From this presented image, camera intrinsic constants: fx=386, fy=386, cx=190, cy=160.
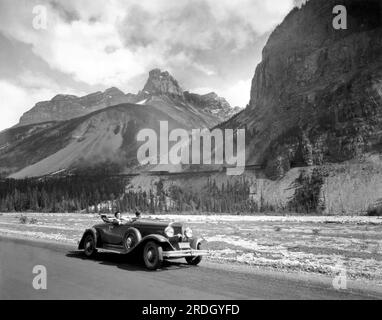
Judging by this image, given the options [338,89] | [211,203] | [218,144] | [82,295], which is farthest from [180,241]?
[218,144]

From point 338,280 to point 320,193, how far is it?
7992cm

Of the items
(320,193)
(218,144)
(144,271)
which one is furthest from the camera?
(218,144)

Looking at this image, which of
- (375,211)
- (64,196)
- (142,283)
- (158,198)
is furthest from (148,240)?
(64,196)

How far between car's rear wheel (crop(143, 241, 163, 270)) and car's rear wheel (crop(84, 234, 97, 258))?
10.6 ft

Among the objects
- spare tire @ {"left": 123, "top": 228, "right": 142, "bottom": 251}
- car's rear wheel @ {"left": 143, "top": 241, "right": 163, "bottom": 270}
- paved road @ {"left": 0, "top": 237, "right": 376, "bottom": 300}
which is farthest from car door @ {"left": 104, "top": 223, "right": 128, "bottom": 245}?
car's rear wheel @ {"left": 143, "top": 241, "right": 163, "bottom": 270}

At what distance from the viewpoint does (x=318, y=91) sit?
11319cm

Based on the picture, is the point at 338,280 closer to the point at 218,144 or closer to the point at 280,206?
the point at 280,206

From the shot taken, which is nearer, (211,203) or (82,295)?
(82,295)

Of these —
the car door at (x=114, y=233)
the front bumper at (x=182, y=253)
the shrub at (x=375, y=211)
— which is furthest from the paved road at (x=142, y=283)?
the shrub at (x=375, y=211)

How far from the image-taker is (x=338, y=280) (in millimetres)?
11422

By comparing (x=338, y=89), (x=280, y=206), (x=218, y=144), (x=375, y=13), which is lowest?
(x=280, y=206)

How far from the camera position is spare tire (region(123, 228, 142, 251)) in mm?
13773

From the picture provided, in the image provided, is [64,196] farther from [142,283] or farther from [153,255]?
[142,283]

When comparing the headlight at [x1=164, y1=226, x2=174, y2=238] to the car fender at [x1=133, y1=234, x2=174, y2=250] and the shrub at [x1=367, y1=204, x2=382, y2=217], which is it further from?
the shrub at [x1=367, y1=204, x2=382, y2=217]
